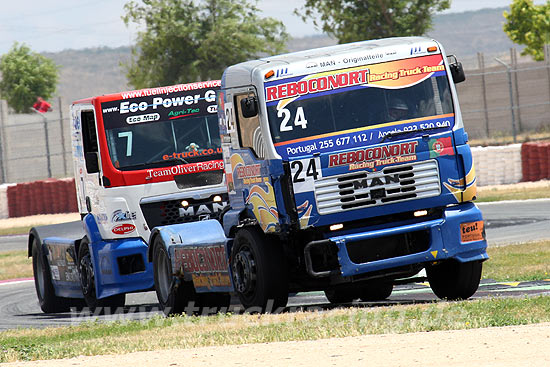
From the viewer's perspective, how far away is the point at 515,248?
1822 cm

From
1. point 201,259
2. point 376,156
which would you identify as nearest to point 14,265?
point 201,259

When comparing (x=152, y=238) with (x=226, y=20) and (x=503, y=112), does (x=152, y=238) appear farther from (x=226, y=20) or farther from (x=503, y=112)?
(x=226, y=20)

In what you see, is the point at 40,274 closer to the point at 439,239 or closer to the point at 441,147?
the point at 439,239

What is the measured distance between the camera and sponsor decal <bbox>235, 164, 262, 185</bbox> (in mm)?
11373

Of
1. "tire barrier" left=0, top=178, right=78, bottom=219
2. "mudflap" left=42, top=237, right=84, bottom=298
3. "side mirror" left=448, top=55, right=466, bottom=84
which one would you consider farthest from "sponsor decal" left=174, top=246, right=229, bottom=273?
"tire barrier" left=0, top=178, right=78, bottom=219

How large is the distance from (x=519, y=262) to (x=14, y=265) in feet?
39.5

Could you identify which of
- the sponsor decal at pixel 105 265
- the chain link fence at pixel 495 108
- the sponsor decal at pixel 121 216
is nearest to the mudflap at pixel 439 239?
the sponsor decal at pixel 121 216

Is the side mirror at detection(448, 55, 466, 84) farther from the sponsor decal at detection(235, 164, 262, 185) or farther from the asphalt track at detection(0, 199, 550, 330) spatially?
the asphalt track at detection(0, 199, 550, 330)

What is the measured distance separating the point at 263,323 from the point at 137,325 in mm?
1928

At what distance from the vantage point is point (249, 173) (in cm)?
1161

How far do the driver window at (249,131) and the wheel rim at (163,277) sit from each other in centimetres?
245

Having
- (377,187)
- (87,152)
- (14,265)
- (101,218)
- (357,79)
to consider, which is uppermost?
(357,79)

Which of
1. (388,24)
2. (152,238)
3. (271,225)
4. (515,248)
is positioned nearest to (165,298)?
(152,238)

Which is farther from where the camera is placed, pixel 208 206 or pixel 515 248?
pixel 515 248
